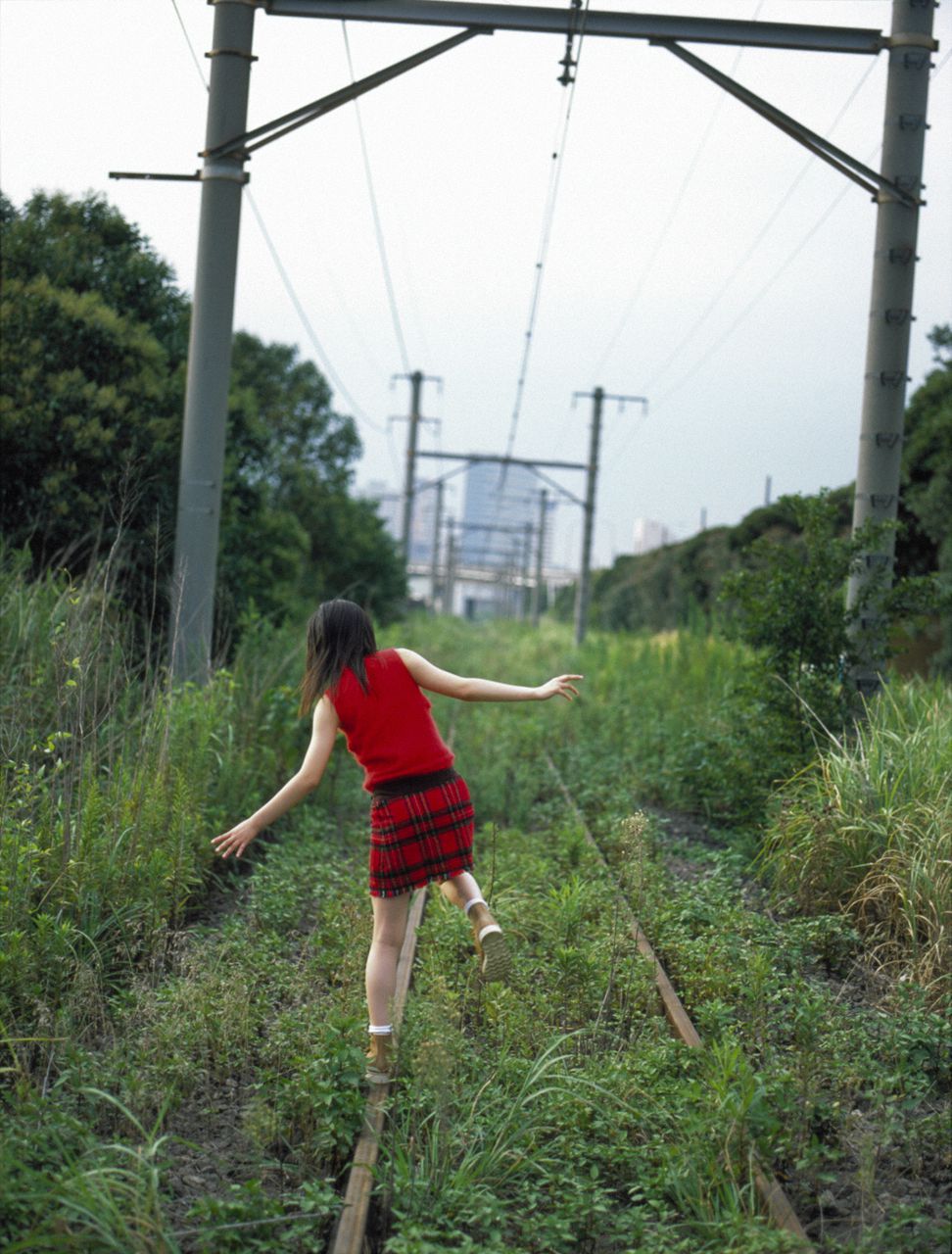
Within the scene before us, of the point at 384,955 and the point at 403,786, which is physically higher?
the point at 403,786

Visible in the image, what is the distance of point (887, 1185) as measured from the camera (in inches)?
160

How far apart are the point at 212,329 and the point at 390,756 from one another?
5.57m

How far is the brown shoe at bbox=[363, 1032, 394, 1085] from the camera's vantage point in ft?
15.3

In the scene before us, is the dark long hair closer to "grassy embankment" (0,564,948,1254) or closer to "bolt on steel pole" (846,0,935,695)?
"grassy embankment" (0,564,948,1254)

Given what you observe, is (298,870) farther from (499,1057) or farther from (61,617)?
(499,1057)

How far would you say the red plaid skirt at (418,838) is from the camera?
4.97 meters

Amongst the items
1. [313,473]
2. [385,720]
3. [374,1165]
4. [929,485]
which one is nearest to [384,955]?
[385,720]

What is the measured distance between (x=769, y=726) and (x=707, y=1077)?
17.5ft

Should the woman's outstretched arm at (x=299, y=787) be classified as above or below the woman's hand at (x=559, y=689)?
below

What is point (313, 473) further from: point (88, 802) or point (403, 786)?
point (403, 786)

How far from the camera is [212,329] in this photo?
9609 mm

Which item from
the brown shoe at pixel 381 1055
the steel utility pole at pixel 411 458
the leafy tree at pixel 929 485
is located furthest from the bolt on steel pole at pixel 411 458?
the brown shoe at pixel 381 1055

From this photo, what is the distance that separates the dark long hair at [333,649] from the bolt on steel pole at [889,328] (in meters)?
5.42

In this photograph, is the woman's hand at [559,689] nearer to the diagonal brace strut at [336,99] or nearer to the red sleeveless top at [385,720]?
the red sleeveless top at [385,720]
